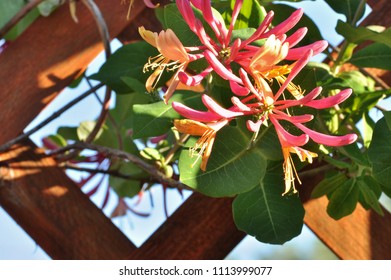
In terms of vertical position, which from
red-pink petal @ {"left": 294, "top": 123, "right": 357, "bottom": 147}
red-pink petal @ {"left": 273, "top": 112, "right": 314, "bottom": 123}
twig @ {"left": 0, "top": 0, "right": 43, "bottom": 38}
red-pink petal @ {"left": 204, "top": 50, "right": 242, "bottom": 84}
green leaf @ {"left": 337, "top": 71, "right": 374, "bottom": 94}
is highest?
red-pink petal @ {"left": 204, "top": 50, "right": 242, "bottom": 84}

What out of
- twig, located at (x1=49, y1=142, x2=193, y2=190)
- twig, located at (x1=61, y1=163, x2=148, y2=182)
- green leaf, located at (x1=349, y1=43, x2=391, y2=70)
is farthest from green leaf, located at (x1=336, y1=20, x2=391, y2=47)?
twig, located at (x1=61, y1=163, x2=148, y2=182)

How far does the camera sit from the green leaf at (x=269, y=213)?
70 cm

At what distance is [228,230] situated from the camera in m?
0.93

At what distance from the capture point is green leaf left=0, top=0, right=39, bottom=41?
38.5 inches

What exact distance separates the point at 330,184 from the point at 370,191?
6 centimetres

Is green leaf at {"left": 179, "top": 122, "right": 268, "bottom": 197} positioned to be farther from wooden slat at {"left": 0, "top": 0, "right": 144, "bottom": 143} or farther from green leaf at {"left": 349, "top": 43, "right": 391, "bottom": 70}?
wooden slat at {"left": 0, "top": 0, "right": 144, "bottom": 143}

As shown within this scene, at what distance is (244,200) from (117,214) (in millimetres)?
481

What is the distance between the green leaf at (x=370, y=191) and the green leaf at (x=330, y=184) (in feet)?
0.09

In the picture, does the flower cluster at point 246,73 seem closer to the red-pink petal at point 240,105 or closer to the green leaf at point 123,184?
the red-pink petal at point 240,105

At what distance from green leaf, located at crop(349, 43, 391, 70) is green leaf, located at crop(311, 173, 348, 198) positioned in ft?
0.41

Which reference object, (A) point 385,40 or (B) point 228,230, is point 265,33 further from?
(B) point 228,230

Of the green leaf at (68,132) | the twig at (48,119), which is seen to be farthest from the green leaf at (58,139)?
the twig at (48,119)

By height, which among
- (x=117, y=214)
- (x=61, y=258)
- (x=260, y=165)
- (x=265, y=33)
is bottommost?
(x=117, y=214)

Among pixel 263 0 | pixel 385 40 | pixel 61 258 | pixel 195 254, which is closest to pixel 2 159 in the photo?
pixel 61 258
